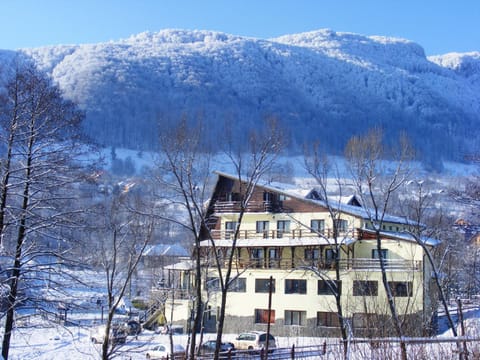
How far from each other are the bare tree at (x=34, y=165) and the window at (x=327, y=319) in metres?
28.2

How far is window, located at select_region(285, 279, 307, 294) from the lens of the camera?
144ft

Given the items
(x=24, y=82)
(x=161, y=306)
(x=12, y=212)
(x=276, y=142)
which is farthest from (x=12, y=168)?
(x=161, y=306)

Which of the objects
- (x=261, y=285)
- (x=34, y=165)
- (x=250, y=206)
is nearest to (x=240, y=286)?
(x=261, y=285)

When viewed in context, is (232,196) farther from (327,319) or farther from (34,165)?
(34,165)

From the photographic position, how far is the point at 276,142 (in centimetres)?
2566

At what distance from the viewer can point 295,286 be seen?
44094mm

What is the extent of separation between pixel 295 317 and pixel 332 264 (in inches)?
183

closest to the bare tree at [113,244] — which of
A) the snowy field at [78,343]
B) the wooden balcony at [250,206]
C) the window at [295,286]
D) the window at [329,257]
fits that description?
the snowy field at [78,343]

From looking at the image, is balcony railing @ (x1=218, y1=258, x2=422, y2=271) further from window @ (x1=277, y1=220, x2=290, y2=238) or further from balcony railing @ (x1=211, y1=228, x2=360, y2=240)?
window @ (x1=277, y1=220, x2=290, y2=238)

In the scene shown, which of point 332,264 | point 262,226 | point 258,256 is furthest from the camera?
point 262,226

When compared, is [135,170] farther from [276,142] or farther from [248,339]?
[276,142]

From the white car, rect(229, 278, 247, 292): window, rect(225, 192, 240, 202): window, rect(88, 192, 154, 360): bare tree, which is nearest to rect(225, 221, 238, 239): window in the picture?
rect(225, 192, 240, 202): window

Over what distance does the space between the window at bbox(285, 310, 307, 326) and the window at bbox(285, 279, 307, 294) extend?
1422mm

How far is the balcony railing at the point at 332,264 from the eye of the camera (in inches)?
1615
